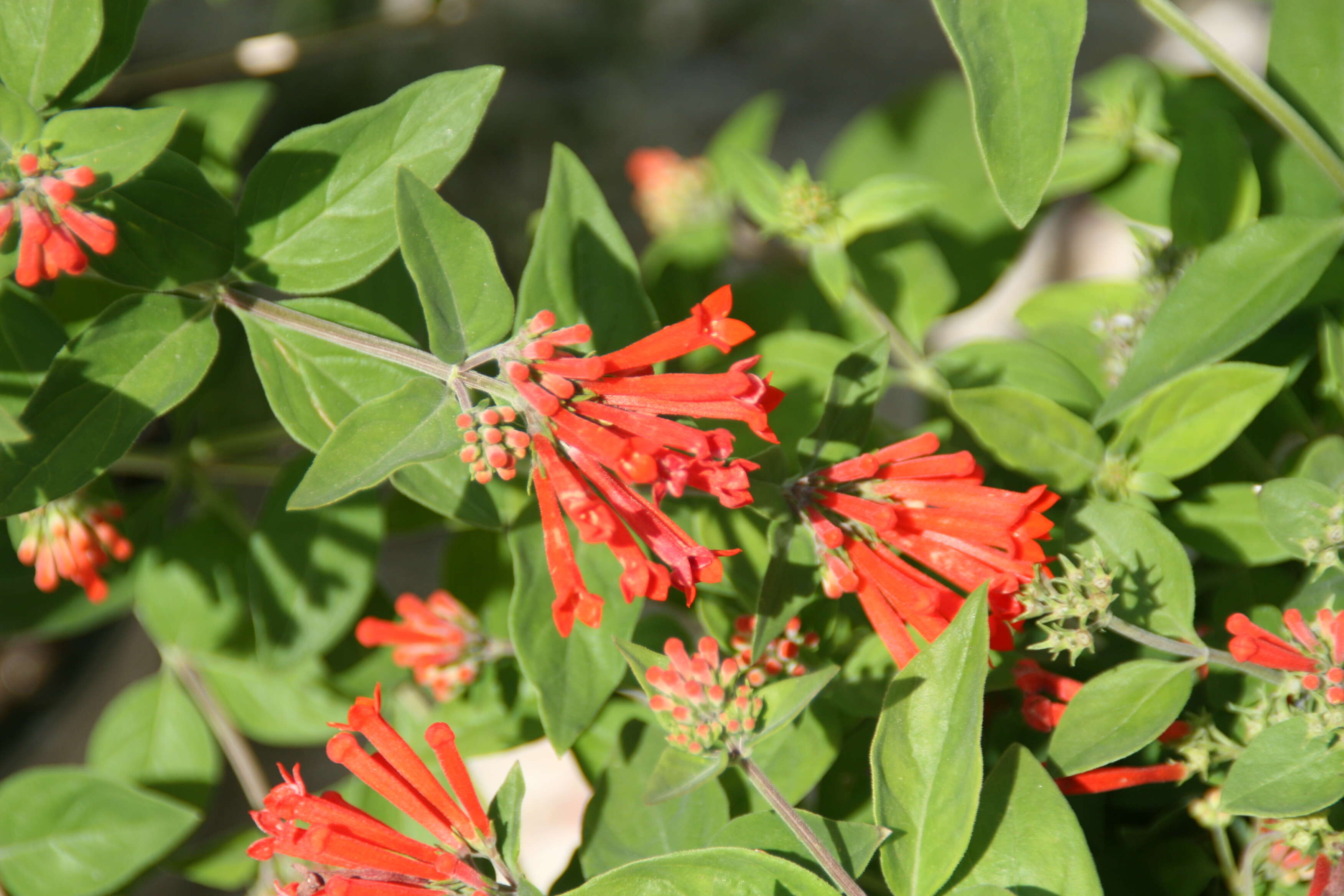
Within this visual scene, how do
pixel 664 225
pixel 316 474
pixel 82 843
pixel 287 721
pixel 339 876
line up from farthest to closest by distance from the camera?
pixel 664 225 → pixel 287 721 → pixel 82 843 → pixel 339 876 → pixel 316 474

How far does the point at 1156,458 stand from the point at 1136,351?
0.51ft

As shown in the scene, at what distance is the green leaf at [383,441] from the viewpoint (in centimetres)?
71

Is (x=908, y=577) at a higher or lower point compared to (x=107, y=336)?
lower

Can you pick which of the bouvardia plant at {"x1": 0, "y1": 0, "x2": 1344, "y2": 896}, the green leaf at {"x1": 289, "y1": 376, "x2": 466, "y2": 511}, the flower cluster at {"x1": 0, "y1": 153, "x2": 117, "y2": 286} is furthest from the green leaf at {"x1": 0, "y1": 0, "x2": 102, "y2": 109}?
the green leaf at {"x1": 289, "y1": 376, "x2": 466, "y2": 511}

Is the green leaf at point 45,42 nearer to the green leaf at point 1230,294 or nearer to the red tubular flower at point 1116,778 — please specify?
the green leaf at point 1230,294

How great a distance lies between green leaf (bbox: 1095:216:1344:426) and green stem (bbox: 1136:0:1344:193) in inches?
3.1

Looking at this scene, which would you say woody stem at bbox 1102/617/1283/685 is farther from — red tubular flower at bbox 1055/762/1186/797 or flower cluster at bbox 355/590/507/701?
flower cluster at bbox 355/590/507/701

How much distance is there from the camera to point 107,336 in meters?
0.85

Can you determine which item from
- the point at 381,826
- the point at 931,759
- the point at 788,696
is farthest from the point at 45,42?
the point at 931,759

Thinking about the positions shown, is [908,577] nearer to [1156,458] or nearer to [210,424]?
[1156,458]

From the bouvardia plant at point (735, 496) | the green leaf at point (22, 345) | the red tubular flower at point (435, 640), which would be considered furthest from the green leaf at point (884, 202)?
the green leaf at point (22, 345)

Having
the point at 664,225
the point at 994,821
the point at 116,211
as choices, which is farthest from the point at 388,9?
the point at 994,821

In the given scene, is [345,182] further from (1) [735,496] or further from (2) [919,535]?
(2) [919,535]

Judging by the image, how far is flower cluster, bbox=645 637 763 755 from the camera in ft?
2.78
